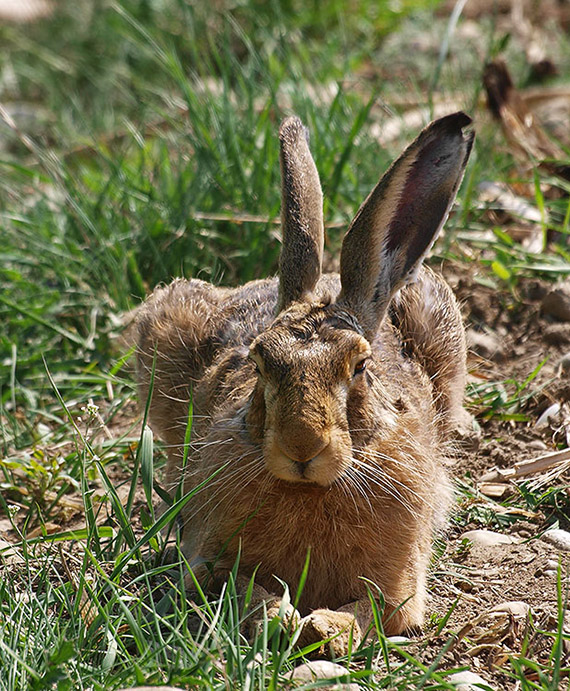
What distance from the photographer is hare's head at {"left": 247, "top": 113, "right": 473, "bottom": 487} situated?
10.9ft

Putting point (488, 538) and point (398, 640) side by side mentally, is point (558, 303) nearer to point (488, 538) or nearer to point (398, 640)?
point (488, 538)

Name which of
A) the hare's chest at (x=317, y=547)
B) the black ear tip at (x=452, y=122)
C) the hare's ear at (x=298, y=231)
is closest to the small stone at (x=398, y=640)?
the hare's chest at (x=317, y=547)

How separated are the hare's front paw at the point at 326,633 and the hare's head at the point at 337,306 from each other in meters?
0.47

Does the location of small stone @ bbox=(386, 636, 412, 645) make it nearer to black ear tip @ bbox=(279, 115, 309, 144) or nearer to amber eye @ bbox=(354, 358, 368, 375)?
amber eye @ bbox=(354, 358, 368, 375)

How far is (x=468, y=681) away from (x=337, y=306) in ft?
4.51

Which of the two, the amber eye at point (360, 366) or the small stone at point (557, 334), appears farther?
the small stone at point (557, 334)

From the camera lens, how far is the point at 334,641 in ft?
11.1

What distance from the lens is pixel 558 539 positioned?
412 cm

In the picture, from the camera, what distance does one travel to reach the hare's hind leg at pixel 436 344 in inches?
185

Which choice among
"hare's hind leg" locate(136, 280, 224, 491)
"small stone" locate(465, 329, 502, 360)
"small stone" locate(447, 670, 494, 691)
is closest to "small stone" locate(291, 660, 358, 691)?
"small stone" locate(447, 670, 494, 691)

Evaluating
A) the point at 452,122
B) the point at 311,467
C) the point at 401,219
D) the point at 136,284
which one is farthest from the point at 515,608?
the point at 136,284

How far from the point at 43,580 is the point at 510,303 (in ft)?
10.7

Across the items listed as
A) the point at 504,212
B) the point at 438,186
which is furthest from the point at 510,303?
the point at 438,186

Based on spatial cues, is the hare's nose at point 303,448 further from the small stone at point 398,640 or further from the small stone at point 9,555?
the small stone at point 9,555
